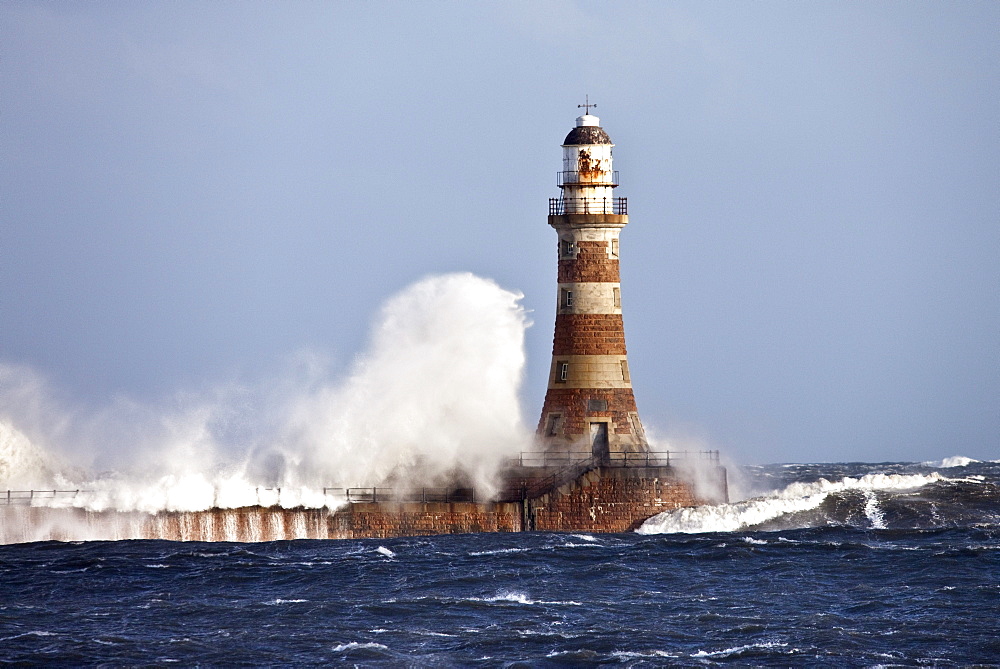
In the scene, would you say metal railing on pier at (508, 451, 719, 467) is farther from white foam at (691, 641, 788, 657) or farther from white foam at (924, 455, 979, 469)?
white foam at (924, 455, 979, 469)

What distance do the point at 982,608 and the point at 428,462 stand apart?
18008mm

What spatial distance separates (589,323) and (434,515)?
6.29 metres

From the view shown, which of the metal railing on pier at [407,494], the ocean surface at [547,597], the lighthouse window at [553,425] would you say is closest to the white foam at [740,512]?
the ocean surface at [547,597]

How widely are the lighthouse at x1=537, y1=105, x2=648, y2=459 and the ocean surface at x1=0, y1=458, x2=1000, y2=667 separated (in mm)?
3019

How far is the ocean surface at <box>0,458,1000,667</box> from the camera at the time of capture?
28.8 m

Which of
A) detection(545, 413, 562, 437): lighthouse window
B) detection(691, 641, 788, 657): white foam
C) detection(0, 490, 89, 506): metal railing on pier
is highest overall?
detection(545, 413, 562, 437): lighthouse window

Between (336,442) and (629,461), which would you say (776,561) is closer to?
(629,461)

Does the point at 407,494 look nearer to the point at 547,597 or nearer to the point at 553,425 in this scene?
the point at 553,425

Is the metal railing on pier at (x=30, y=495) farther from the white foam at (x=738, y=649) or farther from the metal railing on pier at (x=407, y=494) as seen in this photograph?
the white foam at (x=738, y=649)

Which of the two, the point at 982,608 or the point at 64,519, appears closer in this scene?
the point at 982,608

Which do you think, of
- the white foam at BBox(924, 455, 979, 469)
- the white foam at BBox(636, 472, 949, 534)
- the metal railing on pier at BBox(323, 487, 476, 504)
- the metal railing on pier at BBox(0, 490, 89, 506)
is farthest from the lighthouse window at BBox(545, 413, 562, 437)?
the white foam at BBox(924, 455, 979, 469)

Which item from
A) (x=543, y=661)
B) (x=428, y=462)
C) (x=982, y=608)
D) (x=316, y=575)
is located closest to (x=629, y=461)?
(x=428, y=462)

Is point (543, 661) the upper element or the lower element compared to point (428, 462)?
lower

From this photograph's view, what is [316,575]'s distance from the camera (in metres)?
36.5
